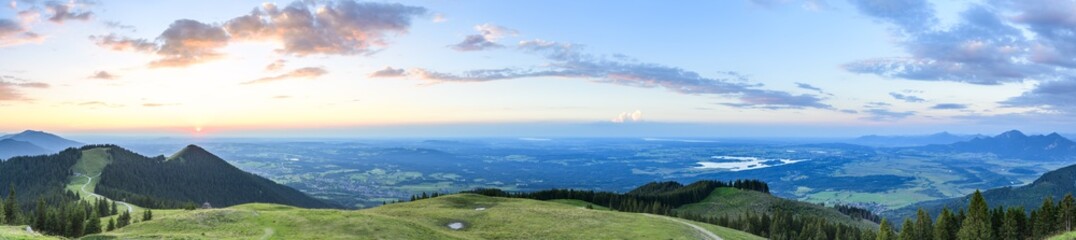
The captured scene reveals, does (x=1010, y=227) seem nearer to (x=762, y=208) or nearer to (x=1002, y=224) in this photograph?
(x=1002, y=224)

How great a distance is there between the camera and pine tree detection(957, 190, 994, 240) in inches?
3728

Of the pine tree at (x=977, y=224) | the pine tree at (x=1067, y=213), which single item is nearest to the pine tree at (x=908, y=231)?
the pine tree at (x=977, y=224)

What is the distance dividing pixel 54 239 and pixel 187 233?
43.5ft

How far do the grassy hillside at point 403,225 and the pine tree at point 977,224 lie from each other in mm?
38625

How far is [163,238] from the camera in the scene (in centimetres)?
5153

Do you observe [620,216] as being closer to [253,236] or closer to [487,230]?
[487,230]

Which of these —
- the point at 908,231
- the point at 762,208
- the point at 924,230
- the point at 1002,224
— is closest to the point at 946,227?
the point at 924,230

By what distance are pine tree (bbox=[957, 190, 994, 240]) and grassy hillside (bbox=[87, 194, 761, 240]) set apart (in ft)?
127

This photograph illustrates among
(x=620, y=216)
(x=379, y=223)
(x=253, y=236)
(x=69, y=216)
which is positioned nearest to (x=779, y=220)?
(x=620, y=216)

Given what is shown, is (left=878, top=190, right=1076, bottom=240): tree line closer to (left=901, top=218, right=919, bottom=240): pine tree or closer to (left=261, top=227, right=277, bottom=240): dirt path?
(left=901, top=218, right=919, bottom=240): pine tree

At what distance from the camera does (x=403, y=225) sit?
68438mm

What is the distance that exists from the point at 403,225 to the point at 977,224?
97.4 m

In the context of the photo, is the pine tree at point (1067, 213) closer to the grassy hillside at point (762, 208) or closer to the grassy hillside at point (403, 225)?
the grassy hillside at point (403, 225)

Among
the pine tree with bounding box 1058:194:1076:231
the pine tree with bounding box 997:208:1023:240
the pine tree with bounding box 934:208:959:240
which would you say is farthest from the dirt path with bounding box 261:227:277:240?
the pine tree with bounding box 1058:194:1076:231
